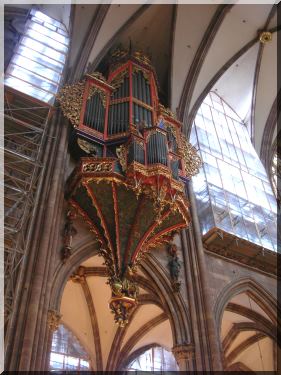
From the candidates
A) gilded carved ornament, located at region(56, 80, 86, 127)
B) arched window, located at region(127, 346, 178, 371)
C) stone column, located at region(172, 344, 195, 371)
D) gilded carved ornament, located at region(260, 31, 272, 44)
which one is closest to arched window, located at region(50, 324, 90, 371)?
arched window, located at region(127, 346, 178, 371)

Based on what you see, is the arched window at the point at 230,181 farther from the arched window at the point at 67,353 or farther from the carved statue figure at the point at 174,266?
the arched window at the point at 67,353

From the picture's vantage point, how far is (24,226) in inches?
333

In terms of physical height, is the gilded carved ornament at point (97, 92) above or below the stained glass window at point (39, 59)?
below

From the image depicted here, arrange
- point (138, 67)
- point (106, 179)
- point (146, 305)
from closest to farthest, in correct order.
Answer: point (106, 179) < point (138, 67) < point (146, 305)

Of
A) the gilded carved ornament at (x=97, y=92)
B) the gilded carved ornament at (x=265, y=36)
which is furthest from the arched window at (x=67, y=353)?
the gilded carved ornament at (x=265, y=36)

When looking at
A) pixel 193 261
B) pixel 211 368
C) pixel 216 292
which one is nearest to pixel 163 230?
pixel 193 261

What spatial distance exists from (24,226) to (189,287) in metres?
4.47

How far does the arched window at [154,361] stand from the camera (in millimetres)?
15180

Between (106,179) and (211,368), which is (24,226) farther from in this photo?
(211,368)

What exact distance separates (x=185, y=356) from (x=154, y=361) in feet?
21.4

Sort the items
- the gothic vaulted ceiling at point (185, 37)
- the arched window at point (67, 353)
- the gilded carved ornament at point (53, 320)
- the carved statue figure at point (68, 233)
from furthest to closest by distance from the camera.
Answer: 1. the gothic vaulted ceiling at point (185, 37)
2. the arched window at point (67, 353)
3. the carved statue figure at point (68, 233)
4. the gilded carved ornament at point (53, 320)

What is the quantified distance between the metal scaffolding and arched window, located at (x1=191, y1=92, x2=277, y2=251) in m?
5.52

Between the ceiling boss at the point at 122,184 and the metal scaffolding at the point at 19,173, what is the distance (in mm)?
774

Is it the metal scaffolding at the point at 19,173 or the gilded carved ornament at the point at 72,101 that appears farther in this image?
the gilded carved ornament at the point at 72,101
